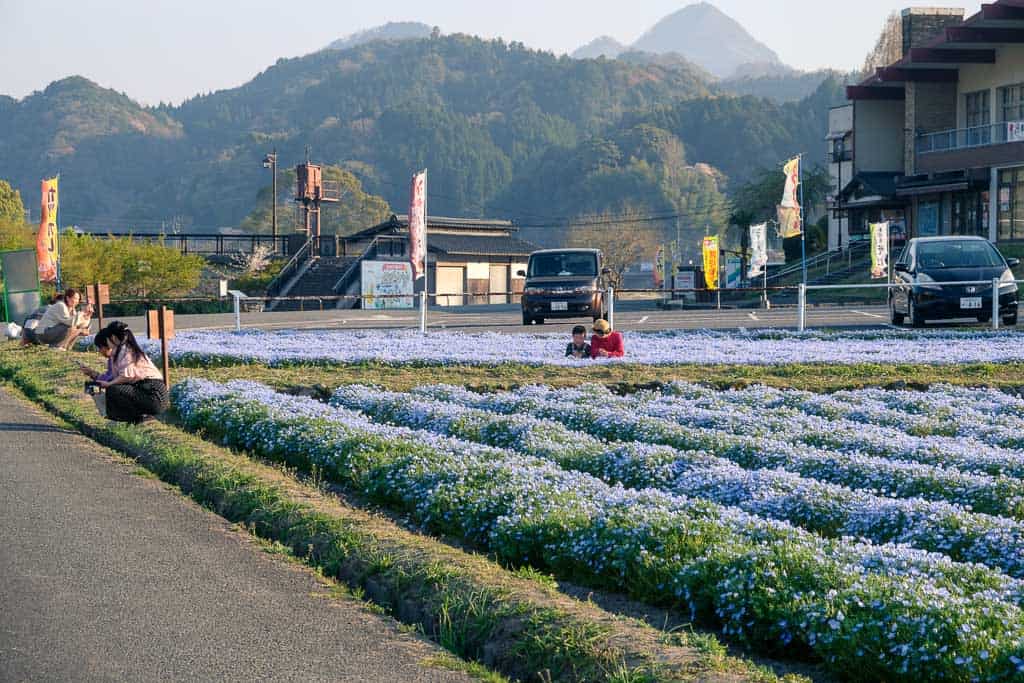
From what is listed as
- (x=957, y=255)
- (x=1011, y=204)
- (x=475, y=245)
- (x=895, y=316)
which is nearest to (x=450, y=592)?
(x=957, y=255)

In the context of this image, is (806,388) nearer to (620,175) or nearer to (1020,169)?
(1020,169)

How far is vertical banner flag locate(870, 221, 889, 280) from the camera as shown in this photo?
40.3 metres

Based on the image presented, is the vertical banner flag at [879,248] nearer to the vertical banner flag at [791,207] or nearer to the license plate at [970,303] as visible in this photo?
the vertical banner flag at [791,207]

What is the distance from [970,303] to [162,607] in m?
19.9

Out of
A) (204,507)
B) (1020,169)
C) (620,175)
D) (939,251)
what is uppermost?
(620,175)

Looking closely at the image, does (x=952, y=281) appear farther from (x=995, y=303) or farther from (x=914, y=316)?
(x=995, y=303)

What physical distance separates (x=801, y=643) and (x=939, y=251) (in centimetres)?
2052

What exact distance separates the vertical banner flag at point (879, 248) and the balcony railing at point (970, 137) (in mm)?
8803

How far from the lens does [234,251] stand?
247ft

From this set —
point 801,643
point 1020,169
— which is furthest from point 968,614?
point 1020,169

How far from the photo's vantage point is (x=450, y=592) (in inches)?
242

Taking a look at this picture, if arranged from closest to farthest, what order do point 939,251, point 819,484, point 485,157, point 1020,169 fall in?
point 819,484 → point 939,251 → point 1020,169 → point 485,157

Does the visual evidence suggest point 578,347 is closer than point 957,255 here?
Yes

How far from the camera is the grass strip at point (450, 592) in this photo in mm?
5082
